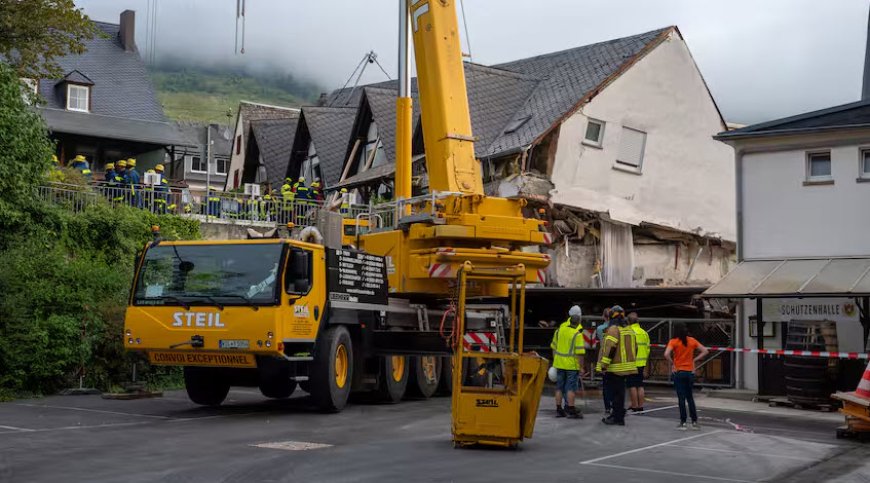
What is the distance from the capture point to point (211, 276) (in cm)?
1656

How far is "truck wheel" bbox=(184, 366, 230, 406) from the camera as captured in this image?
59.7 ft

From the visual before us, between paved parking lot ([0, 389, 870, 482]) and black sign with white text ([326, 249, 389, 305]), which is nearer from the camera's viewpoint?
paved parking lot ([0, 389, 870, 482])

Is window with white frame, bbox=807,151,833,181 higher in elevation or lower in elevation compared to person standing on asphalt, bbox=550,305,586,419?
higher

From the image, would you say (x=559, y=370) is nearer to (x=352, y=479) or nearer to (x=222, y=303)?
(x=222, y=303)

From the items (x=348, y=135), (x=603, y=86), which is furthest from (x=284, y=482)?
(x=348, y=135)

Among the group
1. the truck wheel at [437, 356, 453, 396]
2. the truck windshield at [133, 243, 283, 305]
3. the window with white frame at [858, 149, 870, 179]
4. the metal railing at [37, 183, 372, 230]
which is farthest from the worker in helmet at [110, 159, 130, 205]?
the window with white frame at [858, 149, 870, 179]

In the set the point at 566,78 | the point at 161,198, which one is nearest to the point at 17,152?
the point at 161,198

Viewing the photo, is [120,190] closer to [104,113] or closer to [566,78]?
[566,78]

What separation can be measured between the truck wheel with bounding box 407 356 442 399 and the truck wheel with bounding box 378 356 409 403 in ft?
1.29

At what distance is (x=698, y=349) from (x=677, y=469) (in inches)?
188

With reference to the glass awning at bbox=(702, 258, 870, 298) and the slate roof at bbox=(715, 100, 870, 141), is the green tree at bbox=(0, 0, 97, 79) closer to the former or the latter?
the slate roof at bbox=(715, 100, 870, 141)

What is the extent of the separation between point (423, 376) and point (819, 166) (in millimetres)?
10072

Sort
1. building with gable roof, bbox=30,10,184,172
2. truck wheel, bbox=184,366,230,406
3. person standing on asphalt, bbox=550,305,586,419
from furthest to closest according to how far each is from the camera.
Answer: building with gable roof, bbox=30,10,184,172, truck wheel, bbox=184,366,230,406, person standing on asphalt, bbox=550,305,586,419

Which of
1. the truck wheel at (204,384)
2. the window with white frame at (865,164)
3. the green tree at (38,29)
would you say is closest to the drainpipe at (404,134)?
the truck wheel at (204,384)
